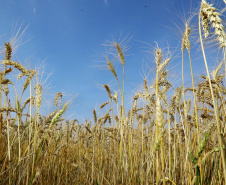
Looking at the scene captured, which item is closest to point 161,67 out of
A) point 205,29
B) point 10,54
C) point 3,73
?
point 205,29

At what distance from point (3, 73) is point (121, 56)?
152cm

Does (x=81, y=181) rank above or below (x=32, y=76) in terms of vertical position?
below

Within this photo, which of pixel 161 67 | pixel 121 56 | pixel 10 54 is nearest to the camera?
pixel 161 67

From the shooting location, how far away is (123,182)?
7.32 ft

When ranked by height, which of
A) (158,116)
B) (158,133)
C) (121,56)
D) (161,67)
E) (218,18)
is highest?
(121,56)

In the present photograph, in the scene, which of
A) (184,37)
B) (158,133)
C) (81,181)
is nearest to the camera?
(158,133)

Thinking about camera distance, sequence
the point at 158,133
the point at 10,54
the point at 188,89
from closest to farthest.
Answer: the point at 158,133
the point at 10,54
the point at 188,89

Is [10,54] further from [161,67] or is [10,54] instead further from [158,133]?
[158,133]

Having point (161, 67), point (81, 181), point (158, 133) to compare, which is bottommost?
point (81, 181)

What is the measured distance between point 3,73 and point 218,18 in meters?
2.41

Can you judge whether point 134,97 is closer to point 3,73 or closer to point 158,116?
point 158,116

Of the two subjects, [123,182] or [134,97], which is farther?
[134,97]

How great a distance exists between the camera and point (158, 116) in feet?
4.76

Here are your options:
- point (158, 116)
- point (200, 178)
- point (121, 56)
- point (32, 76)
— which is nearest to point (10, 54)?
point (32, 76)
